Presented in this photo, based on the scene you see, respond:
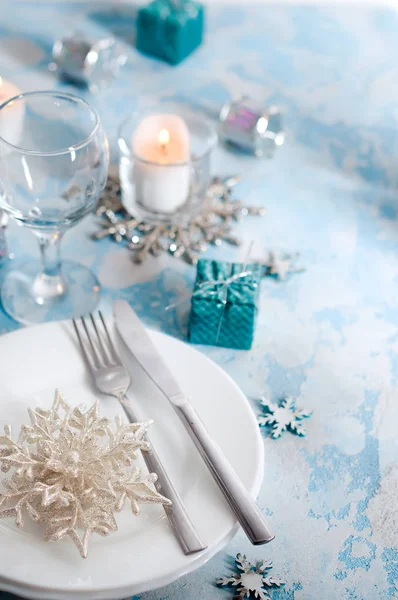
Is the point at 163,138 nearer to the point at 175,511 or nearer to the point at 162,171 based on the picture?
the point at 162,171

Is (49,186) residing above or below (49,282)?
above

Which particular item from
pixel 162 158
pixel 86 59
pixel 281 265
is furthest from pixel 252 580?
pixel 86 59

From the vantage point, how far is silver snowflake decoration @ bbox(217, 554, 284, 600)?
0.57m

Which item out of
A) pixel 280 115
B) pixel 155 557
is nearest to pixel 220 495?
pixel 155 557

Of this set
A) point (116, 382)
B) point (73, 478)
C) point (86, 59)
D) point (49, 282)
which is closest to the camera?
point (73, 478)

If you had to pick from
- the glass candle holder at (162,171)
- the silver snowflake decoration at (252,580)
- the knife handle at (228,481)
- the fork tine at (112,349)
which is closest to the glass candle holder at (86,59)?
the glass candle holder at (162,171)

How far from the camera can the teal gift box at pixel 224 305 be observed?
73 centimetres

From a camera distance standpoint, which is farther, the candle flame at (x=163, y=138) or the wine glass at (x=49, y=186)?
the candle flame at (x=163, y=138)

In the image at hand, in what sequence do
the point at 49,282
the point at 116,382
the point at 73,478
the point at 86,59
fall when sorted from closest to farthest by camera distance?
the point at 73,478, the point at 116,382, the point at 49,282, the point at 86,59

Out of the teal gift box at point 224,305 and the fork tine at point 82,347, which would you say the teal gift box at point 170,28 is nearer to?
the teal gift box at point 224,305

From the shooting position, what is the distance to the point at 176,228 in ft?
2.98

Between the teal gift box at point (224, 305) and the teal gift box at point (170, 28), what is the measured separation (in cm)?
56

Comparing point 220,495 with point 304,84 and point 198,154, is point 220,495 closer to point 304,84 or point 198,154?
point 198,154

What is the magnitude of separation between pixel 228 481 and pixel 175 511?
0.17 feet
